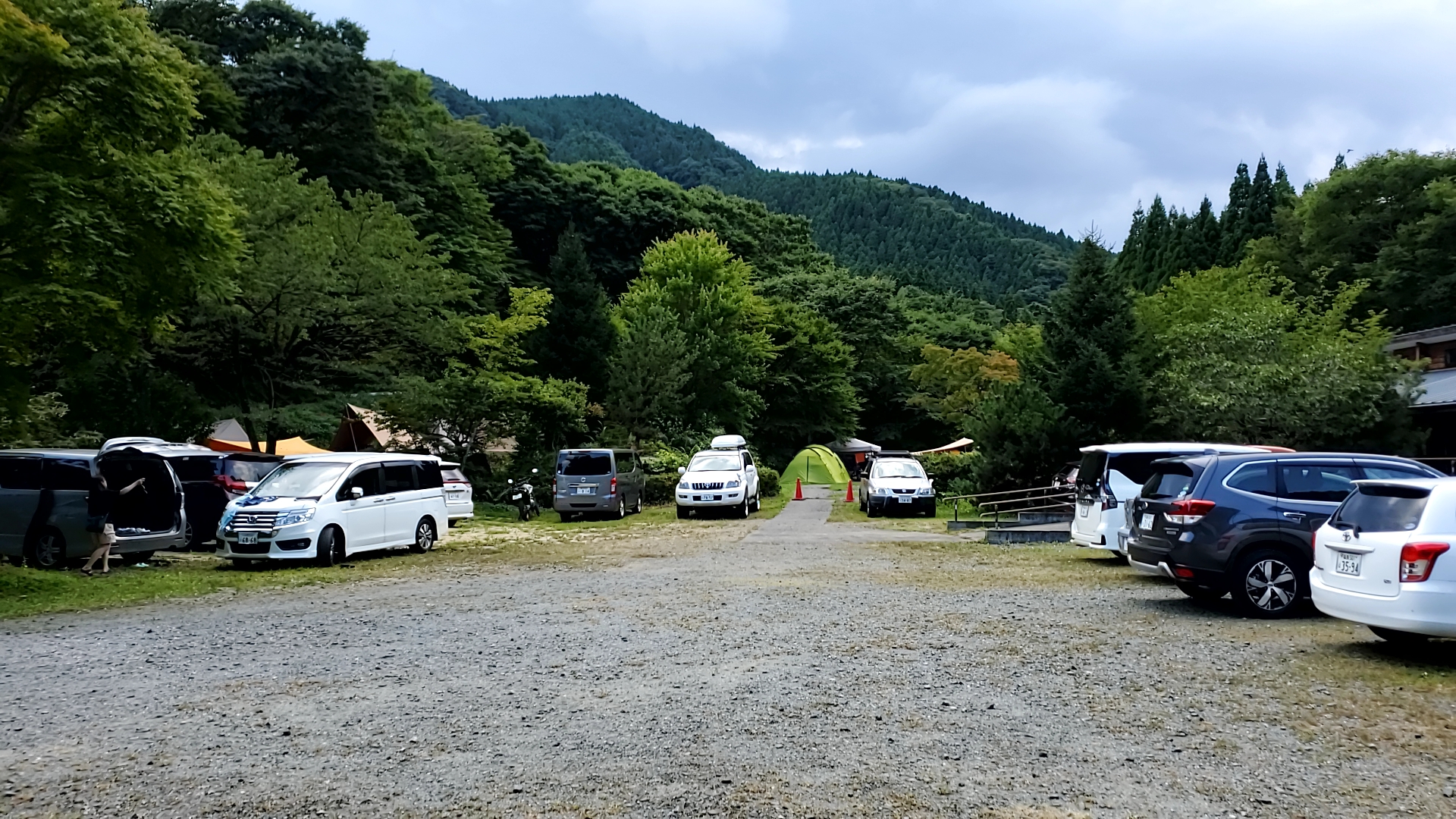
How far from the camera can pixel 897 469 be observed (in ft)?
86.0

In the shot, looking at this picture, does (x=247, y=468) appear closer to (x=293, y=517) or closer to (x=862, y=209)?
(x=293, y=517)

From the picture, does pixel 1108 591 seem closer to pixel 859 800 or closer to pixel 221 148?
pixel 859 800

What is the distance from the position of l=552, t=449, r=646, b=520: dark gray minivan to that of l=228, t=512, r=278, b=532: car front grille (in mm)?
10771

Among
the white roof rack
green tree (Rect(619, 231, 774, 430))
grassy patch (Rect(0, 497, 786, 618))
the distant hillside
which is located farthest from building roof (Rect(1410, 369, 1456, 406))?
the distant hillside

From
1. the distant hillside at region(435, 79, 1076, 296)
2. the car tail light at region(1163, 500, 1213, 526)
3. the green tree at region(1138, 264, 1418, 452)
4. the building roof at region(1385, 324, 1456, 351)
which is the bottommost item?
the car tail light at region(1163, 500, 1213, 526)

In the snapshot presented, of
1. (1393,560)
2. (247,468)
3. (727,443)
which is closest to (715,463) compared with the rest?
(727,443)

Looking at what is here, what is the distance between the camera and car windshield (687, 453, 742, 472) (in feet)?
85.1

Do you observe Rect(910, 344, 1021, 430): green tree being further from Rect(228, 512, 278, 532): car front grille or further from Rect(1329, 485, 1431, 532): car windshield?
Rect(1329, 485, 1431, 532): car windshield

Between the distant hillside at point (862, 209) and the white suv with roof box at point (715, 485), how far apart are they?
2633 inches

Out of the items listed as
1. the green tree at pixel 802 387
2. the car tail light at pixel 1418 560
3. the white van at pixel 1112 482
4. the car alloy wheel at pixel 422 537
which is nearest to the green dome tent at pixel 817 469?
the green tree at pixel 802 387

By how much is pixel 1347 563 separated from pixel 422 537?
13905mm

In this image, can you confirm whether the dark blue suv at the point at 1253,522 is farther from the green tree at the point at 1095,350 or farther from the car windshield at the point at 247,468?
the green tree at the point at 1095,350

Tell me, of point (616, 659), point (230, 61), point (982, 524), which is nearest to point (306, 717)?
point (616, 659)

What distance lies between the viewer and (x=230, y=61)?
42781mm
